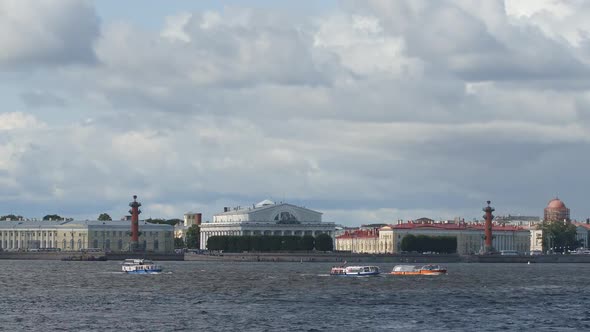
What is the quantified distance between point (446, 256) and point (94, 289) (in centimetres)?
9439

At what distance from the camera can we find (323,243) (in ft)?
591

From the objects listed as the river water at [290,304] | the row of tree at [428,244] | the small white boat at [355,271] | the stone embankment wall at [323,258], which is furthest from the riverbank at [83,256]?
the river water at [290,304]

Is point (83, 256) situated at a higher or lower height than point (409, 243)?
lower

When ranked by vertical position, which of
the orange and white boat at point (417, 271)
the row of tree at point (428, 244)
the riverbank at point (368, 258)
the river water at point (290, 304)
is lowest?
the river water at point (290, 304)

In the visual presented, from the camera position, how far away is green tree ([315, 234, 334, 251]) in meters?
180

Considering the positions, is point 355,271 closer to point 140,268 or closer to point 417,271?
point 417,271

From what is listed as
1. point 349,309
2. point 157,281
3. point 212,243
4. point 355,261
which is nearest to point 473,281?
point 157,281

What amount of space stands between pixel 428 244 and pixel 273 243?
21180 mm

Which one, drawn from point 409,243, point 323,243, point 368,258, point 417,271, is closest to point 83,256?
Answer: point 323,243

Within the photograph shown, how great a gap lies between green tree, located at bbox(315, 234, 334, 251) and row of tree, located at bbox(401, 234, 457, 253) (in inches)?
429

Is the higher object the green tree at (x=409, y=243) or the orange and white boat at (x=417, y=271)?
the green tree at (x=409, y=243)

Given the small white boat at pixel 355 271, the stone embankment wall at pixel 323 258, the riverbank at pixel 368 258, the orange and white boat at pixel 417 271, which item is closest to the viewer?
the small white boat at pixel 355 271

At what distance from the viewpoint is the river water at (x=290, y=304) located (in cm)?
5647

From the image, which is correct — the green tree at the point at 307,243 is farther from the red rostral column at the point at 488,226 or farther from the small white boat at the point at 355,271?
the small white boat at the point at 355,271
